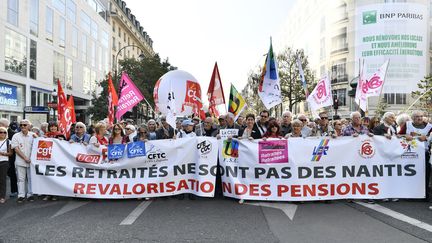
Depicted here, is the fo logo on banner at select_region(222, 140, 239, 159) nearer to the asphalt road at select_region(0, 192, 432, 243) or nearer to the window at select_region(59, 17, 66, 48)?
the asphalt road at select_region(0, 192, 432, 243)

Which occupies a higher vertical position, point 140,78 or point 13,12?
point 13,12

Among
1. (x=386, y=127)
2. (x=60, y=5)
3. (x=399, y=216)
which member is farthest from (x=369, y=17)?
(x=399, y=216)

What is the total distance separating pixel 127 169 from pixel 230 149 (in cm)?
206

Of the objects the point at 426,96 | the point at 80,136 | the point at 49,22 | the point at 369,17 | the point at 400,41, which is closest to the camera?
the point at 80,136

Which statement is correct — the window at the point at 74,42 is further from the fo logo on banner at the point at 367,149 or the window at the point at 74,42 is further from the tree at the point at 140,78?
the fo logo on banner at the point at 367,149

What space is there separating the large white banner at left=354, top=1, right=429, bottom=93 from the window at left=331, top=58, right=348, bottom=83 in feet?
12.1

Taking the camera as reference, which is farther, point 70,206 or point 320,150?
point 320,150

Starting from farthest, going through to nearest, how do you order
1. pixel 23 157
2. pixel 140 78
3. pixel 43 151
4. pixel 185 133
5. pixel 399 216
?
pixel 140 78
pixel 185 133
pixel 43 151
pixel 23 157
pixel 399 216

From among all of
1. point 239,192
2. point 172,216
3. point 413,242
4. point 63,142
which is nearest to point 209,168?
point 239,192

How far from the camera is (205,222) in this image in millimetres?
5605

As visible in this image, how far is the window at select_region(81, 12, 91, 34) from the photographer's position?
39812 millimetres

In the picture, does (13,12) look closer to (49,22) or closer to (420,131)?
(49,22)

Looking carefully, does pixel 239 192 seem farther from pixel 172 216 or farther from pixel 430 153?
pixel 430 153

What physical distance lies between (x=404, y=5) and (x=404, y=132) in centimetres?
4196
